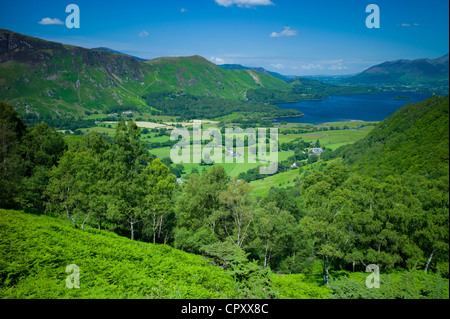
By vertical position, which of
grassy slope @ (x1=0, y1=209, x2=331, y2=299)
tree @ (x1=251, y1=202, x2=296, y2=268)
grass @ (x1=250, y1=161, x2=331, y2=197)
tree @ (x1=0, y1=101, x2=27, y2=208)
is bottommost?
grass @ (x1=250, y1=161, x2=331, y2=197)

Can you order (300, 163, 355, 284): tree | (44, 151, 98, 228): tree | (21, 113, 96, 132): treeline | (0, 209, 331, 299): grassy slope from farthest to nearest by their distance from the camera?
(21, 113, 96, 132): treeline → (44, 151, 98, 228): tree → (300, 163, 355, 284): tree → (0, 209, 331, 299): grassy slope

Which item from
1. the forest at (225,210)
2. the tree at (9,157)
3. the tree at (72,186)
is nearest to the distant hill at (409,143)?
the forest at (225,210)

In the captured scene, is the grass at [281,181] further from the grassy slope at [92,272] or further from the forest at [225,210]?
the grassy slope at [92,272]

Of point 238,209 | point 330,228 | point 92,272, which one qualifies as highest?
point 92,272

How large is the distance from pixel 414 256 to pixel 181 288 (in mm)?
18488

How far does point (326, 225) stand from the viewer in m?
19.3

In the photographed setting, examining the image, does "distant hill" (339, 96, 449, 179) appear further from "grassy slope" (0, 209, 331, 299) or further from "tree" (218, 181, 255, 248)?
"grassy slope" (0, 209, 331, 299)

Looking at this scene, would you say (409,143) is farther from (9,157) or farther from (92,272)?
(9,157)

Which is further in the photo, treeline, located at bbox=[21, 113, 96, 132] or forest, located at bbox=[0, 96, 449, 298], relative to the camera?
treeline, located at bbox=[21, 113, 96, 132]

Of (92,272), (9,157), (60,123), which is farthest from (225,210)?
(60,123)

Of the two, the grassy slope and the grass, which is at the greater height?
the grassy slope

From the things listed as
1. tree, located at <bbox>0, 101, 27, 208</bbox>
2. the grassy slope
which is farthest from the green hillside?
tree, located at <bbox>0, 101, 27, 208</bbox>
